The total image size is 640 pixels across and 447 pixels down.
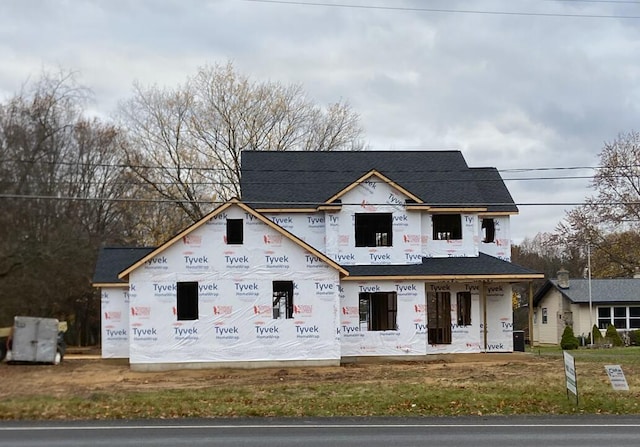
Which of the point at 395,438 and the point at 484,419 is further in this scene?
the point at 484,419

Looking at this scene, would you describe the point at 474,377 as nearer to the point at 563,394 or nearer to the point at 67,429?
the point at 563,394

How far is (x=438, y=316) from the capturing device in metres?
32.3

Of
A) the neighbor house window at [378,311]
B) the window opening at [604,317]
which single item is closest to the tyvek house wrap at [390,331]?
the neighbor house window at [378,311]

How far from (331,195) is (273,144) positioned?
72.9 ft

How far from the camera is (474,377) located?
78.6ft

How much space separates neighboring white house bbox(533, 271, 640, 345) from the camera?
55.0 m

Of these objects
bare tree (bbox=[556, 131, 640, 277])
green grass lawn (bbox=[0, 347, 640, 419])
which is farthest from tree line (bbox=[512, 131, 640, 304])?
green grass lawn (bbox=[0, 347, 640, 419])

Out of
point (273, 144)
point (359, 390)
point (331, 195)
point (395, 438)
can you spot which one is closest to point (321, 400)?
point (359, 390)

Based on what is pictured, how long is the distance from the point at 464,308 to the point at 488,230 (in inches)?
205

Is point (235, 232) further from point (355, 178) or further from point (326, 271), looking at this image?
point (355, 178)

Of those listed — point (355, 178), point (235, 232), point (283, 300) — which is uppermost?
point (355, 178)

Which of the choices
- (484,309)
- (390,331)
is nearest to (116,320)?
(390,331)

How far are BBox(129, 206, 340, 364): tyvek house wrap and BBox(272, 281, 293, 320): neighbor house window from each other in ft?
0.80

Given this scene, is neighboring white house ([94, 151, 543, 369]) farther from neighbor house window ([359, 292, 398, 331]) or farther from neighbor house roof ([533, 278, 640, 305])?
neighbor house roof ([533, 278, 640, 305])
